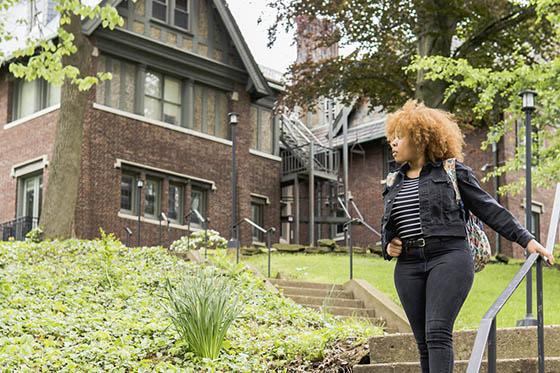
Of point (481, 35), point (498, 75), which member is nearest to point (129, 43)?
point (481, 35)

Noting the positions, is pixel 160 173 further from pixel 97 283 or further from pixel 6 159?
pixel 97 283

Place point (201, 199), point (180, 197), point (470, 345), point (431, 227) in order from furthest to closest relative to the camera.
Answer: point (201, 199), point (180, 197), point (470, 345), point (431, 227)

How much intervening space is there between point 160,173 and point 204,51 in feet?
13.7

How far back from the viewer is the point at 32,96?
25.9m

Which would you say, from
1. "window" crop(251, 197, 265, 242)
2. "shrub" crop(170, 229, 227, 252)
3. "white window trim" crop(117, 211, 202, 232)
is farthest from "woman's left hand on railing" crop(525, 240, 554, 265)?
"window" crop(251, 197, 265, 242)

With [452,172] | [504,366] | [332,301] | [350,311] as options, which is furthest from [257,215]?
[452,172]

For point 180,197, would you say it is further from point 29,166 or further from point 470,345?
point 470,345

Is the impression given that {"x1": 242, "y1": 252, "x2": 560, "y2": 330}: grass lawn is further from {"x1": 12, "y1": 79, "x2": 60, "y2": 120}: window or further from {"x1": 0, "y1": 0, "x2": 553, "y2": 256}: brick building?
{"x1": 12, "y1": 79, "x2": 60, "y2": 120}: window

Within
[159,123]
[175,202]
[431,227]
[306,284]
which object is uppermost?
[159,123]

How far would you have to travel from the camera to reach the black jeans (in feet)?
17.8

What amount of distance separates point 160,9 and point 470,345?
66.2 ft

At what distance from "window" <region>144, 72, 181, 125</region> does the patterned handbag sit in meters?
20.6

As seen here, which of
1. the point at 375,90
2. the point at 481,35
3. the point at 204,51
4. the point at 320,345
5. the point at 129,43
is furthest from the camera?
the point at 204,51

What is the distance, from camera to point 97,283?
Answer: 12719 mm
